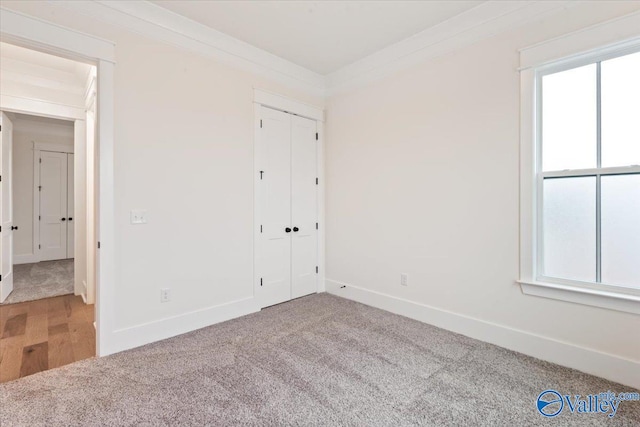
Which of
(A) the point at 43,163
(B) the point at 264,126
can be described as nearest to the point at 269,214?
(B) the point at 264,126

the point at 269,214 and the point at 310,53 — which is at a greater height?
the point at 310,53

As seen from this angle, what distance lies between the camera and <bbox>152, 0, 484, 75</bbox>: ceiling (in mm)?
2562

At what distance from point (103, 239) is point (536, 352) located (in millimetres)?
3587

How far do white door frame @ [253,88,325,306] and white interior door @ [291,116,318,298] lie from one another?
70mm

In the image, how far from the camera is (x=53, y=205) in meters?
6.51

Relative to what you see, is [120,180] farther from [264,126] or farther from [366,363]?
[366,363]

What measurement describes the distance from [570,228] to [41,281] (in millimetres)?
6893

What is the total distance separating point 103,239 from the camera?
94.3 inches

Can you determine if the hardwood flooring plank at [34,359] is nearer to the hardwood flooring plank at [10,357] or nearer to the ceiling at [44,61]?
the hardwood flooring plank at [10,357]

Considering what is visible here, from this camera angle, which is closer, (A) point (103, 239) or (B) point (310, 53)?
(A) point (103, 239)

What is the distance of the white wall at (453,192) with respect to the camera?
7.51 ft

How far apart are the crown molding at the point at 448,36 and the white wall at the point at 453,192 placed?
0.08 m

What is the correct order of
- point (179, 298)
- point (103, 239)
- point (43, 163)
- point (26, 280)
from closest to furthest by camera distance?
1. point (103, 239)
2. point (179, 298)
3. point (26, 280)
4. point (43, 163)

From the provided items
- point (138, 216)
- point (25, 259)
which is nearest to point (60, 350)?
point (138, 216)
